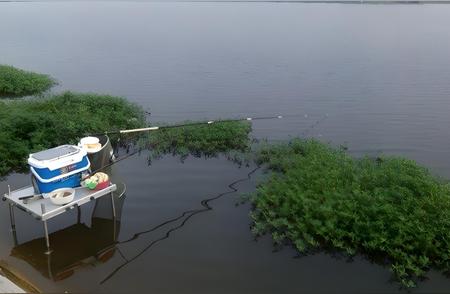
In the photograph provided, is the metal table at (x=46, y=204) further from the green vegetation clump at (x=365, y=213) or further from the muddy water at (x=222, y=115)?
the green vegetation clump at (x=365, y=213)

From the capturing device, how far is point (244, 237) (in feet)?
32.0

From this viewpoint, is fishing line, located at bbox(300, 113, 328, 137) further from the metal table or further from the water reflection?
the metal table

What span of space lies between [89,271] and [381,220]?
588 cm

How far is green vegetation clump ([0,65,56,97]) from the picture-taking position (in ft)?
74.3

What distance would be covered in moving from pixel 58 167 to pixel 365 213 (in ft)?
20.6

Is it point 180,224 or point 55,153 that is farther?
point 180,224

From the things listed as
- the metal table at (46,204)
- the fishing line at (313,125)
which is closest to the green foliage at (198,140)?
the fishing line at (313,125)

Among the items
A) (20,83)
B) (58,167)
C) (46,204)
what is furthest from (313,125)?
(20,83)

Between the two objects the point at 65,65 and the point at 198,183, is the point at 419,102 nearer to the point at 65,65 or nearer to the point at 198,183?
the point at 198,183

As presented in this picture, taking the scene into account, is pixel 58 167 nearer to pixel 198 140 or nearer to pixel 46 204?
pixel 46 204

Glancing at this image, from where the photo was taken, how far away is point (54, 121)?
48.5ft

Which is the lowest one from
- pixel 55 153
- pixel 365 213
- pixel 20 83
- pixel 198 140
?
pixel 365 213

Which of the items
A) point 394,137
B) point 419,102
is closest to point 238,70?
point 419,102

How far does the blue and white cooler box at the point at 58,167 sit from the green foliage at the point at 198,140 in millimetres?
5100
